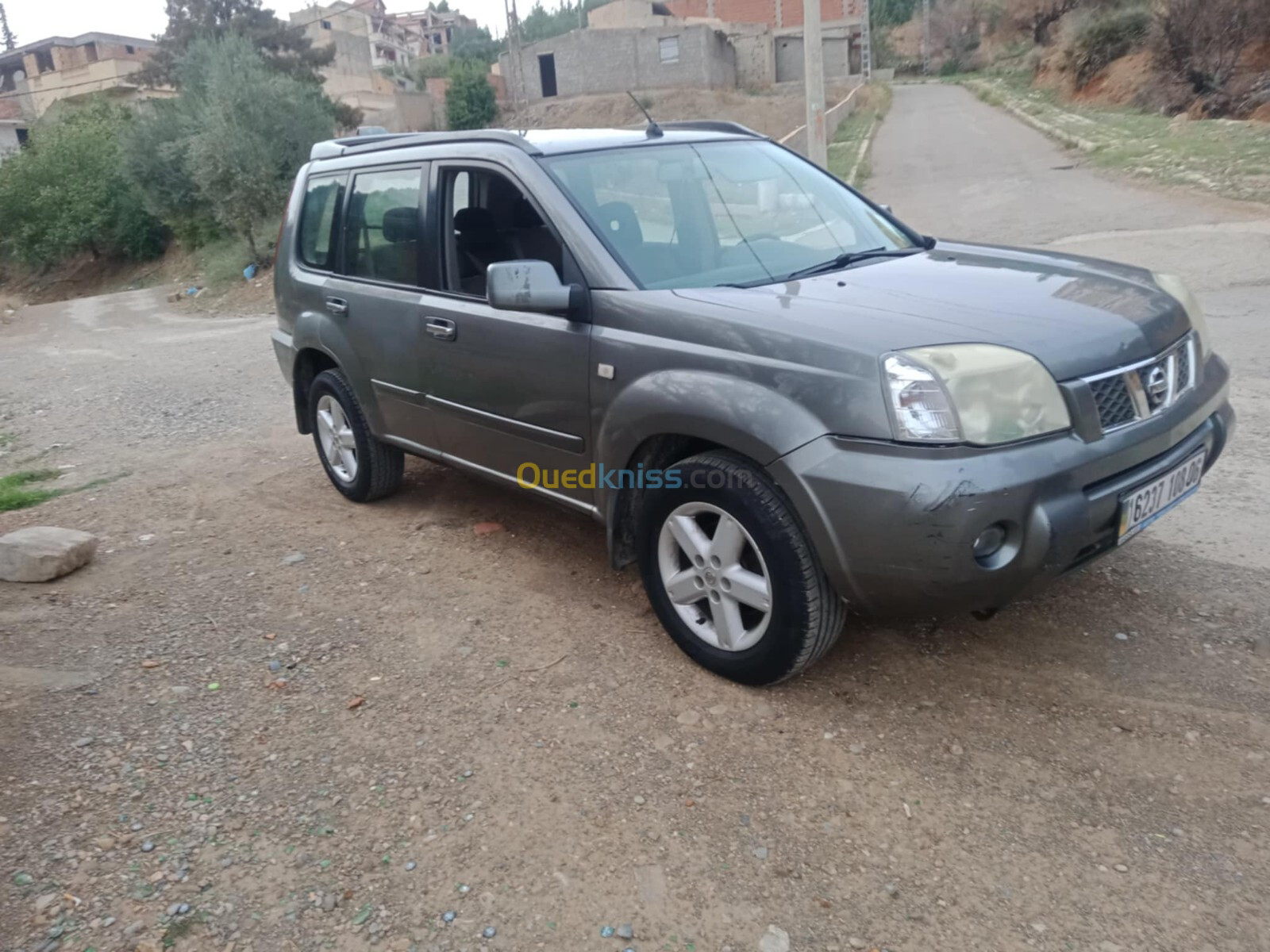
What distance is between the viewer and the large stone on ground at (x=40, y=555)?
178 inches

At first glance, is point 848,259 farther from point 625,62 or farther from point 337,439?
point 625,62

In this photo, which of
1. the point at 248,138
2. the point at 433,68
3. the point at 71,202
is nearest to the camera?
the point at 248,138

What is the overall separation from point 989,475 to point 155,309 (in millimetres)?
19781

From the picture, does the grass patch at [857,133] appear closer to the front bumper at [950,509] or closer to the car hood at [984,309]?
the car hood at [984,309]

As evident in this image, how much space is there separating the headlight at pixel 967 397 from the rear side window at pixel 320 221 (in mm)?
3282

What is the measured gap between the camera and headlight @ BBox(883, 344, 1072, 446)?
2613mm

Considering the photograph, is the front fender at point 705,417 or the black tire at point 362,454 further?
the black tire at point 362,454

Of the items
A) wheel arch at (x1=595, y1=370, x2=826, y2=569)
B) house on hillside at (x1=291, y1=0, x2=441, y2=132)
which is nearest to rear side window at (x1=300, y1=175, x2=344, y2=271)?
wheel arch at (x1=595, y1=370, x2=826, y2=569)

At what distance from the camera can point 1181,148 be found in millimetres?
17172

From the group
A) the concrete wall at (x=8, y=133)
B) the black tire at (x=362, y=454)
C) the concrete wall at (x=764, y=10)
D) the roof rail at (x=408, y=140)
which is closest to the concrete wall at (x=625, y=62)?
the concrete wall at (x=764, y=10)

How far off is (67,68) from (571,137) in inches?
2616

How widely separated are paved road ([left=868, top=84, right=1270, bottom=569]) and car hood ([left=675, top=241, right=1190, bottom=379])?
131 cm

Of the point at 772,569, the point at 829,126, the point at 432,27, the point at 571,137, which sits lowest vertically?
the point at 772,569

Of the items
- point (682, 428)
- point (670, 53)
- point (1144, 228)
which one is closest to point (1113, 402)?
point (682, 428)
